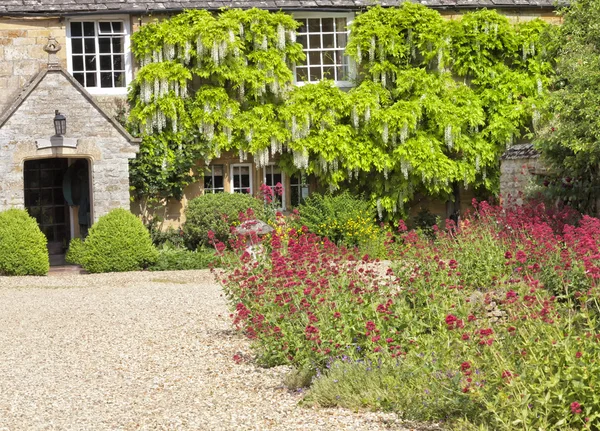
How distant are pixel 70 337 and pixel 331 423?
4394mm

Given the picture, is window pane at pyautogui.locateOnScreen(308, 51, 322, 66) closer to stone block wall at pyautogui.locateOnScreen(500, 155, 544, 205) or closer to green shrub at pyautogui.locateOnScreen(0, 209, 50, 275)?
stone block wall at pyautogui.locateOnScreen(500, 155, 544, 205)

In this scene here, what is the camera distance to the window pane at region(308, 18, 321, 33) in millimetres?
19016

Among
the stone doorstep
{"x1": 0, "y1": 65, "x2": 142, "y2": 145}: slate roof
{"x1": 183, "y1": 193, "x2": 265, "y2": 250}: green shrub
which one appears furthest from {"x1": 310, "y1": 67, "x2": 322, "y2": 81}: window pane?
the stone doorstep

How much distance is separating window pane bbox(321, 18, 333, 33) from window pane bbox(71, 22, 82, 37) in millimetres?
4456

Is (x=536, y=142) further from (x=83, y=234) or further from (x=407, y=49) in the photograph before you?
(x=83, y=234)

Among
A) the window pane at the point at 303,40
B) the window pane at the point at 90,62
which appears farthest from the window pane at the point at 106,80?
the window pane at the point at 303,40

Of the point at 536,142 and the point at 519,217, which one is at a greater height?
the point at 536,142

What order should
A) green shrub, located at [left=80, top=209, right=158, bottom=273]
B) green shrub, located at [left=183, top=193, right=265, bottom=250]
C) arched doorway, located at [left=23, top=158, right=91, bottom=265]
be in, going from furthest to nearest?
arched doorway, located at [left=23, top=158, right=91, bottom=265]
green shrub, located at [left=183, top=193, right=265, bottom=250]
green shrub, located at [left=80, top=209, right=158, bottom=273]

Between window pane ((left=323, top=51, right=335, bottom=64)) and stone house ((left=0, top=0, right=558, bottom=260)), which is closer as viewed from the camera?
stone house ((left=0, top=0, right=558, bottom=260))

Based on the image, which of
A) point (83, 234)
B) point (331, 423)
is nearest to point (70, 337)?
point (331, 423)

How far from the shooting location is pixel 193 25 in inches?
713

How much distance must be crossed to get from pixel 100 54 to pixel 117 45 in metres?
0.37

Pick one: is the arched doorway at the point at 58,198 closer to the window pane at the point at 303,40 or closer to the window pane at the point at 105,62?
the window pane at the point at 105,62

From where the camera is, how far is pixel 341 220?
17.6 metres
